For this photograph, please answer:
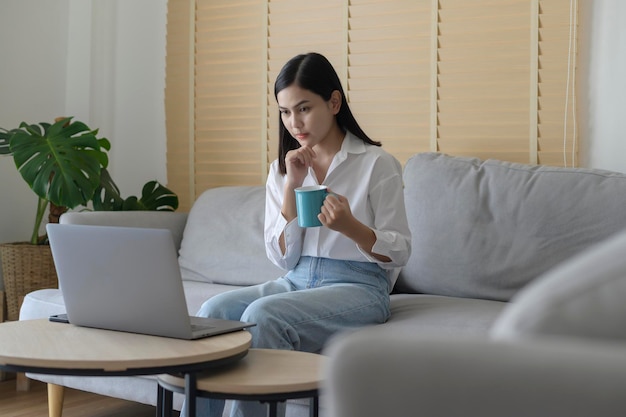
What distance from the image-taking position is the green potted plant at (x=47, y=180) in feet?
9.91

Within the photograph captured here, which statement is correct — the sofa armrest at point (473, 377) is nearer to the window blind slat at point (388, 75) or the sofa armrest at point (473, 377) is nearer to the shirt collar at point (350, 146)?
the shirt collar at point (350, 146)

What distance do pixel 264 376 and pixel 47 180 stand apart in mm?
1945

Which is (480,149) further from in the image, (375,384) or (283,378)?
(375,384)

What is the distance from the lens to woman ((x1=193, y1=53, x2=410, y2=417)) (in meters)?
1.86

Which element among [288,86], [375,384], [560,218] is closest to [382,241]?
[288,86]

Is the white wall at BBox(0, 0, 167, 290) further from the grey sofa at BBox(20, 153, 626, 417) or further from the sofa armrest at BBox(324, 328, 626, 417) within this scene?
the sofa armrest at BBox(324, 328, 626, 417)

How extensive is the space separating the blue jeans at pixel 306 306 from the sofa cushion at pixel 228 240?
2.40 ft

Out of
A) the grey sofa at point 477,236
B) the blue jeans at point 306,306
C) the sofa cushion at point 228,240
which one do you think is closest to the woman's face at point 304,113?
the blue jeans at point 306,306

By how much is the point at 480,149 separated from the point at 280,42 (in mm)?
968

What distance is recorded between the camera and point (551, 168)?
2396 millimetres

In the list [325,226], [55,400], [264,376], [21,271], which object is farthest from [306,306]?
[21,271]

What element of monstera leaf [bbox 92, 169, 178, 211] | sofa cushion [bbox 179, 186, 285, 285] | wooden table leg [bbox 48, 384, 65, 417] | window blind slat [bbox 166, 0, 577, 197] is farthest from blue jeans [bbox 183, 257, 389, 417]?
monstera leaf [bbox 92, 169, 178, 211]

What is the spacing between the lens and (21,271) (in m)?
3.12

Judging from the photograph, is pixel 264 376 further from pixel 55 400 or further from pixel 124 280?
pixel 55 400
